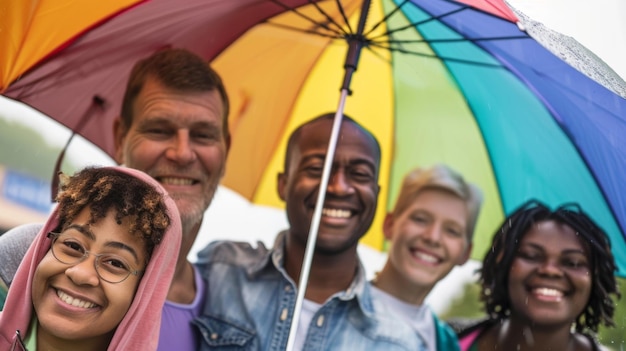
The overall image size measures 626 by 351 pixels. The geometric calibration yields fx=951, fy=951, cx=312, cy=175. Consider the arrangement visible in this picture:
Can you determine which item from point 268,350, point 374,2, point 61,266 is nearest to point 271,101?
point 374,2

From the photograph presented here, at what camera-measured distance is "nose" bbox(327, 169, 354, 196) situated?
4520mm

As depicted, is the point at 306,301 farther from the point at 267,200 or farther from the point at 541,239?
the point at 541,239

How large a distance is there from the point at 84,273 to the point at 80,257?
0.08 metres

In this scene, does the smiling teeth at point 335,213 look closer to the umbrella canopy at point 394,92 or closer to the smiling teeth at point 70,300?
the umbrella canopy at point 394,92

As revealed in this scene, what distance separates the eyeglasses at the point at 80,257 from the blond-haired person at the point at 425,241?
175 cm

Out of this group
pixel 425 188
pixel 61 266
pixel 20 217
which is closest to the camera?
pixel 61 266

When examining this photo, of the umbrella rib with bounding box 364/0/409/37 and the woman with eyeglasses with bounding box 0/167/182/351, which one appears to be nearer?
the woman with eyeglasses with bounding box 0/167/182/351

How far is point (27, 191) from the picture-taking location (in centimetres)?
439

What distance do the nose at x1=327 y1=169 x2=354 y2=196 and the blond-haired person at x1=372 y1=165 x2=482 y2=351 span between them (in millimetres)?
245

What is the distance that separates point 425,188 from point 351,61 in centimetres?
73

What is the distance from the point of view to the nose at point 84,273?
3055 mm

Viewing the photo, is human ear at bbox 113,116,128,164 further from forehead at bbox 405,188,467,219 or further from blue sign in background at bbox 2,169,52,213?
forehead at bbox 405,188,467,219

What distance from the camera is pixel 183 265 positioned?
4.43 m

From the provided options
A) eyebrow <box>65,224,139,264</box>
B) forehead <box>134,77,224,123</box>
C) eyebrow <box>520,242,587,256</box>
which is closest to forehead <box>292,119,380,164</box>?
forehead <box>134,77,224,123</box>
